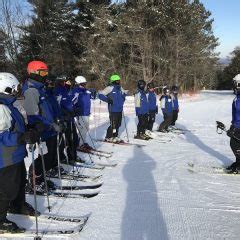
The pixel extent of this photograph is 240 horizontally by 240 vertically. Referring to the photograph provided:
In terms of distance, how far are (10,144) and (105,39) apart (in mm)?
→ 33561

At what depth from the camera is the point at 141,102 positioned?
12.4 m

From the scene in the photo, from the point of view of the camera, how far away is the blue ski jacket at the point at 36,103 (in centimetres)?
555

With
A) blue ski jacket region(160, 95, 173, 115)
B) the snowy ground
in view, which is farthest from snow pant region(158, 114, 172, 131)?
the snowy ground

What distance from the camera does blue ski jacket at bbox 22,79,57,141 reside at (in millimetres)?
5551

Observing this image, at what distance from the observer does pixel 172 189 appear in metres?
6.48

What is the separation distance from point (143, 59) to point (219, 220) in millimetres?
34176

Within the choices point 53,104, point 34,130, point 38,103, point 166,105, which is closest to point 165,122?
point 166,105

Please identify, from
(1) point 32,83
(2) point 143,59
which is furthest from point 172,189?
(2) point 143,59

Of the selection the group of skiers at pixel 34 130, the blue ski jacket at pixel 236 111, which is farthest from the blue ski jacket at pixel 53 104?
the blue ski jacket at pixel 236 111

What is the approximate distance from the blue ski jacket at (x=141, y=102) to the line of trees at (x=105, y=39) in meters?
25.1

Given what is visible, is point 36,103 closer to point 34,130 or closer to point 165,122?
point 34,130

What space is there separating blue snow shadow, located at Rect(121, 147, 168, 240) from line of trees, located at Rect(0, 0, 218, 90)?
30.3 m

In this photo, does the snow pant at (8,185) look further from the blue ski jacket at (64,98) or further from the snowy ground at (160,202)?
the blue ski jacket at (64,98)

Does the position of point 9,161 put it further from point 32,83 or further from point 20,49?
point 20,49
